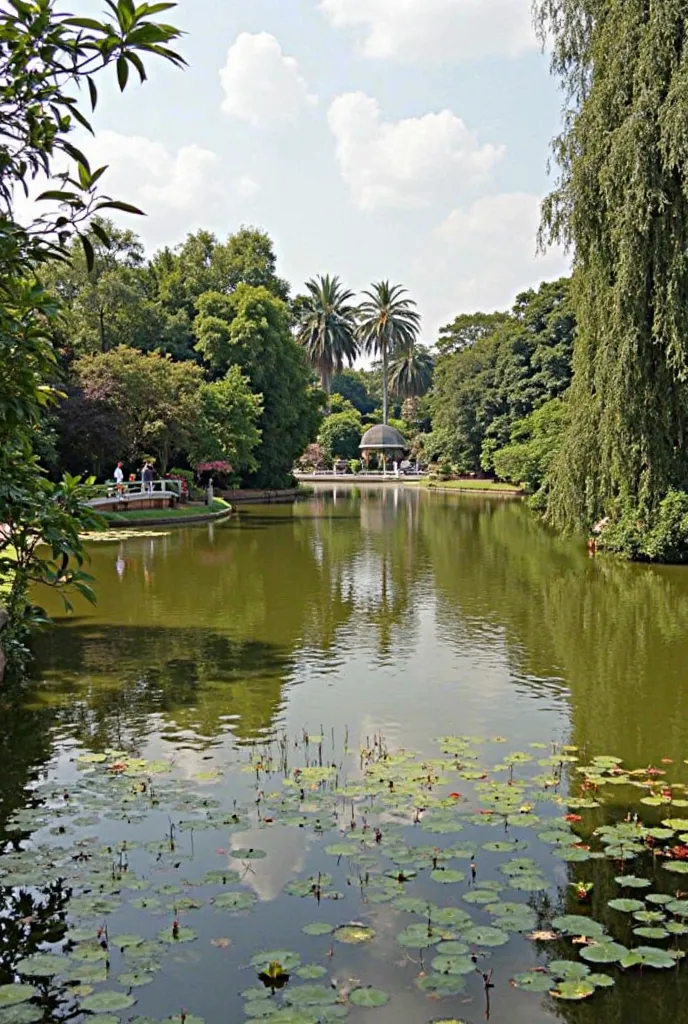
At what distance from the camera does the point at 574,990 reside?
453 cm

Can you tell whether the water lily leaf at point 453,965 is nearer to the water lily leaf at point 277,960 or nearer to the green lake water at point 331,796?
the green lake water at point 331,796

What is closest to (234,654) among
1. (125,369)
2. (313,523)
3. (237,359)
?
(313,523)

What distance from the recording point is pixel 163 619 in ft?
48.5

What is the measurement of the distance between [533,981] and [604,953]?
44cm

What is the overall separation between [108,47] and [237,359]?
1688 inches

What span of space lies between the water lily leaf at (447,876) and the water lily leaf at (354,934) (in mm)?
694

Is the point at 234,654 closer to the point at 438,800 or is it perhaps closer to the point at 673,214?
the point at 438,800

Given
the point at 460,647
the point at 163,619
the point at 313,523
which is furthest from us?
the point at 313,523

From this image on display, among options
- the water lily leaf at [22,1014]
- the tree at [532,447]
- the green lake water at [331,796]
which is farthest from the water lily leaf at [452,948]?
the tree at [532,447]

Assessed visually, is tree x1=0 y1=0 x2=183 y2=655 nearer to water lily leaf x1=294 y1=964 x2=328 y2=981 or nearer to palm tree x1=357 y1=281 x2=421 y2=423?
water lily leaf x1=294 y1=964 x2=328 y2=981

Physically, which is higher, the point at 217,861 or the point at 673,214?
the point at 673,214

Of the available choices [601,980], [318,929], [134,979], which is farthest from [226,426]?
[601,980]

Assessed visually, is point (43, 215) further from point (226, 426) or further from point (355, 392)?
point (355, 392)

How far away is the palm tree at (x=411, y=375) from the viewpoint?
91.9m
